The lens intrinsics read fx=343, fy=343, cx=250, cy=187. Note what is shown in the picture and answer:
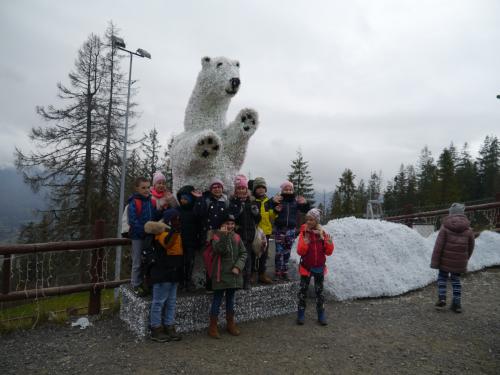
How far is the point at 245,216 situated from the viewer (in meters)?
4.30

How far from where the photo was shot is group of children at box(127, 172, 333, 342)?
379 centimetres

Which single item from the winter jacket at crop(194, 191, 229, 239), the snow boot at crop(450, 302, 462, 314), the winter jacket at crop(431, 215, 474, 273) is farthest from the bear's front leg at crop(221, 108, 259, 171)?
the snow boot at crop(450, 302, 462, 314)

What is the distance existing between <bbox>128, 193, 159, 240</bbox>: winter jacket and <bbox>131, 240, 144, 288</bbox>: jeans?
0.38 ft

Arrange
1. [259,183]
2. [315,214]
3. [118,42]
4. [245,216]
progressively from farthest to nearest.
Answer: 1. [118,42]
2. [259,183]
3. [315,214]
4. [245,216]

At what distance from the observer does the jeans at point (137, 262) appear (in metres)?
4.20

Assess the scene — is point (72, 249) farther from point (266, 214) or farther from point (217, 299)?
point (266, 214)

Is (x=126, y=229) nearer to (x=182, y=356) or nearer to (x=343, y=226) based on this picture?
(x=182, y=356)

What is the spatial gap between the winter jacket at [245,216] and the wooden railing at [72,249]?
1.73m

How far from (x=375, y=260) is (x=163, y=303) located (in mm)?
4073

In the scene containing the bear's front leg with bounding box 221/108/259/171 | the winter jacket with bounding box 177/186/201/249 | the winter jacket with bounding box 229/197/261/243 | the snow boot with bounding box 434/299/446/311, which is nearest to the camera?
the winter jacket with bounding box 177/186/201/249

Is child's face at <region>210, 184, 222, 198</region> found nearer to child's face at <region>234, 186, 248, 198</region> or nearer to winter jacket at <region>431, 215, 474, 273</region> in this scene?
child's face at <region>234, 186, 248, 198</region>

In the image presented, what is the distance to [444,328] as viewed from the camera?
174 inches

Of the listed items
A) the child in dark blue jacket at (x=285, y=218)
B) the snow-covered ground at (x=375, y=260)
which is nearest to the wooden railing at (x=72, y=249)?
the child in dark blue jacket at (x=285, y=218)

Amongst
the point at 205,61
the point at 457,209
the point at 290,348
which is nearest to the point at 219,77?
the point at 205,61
